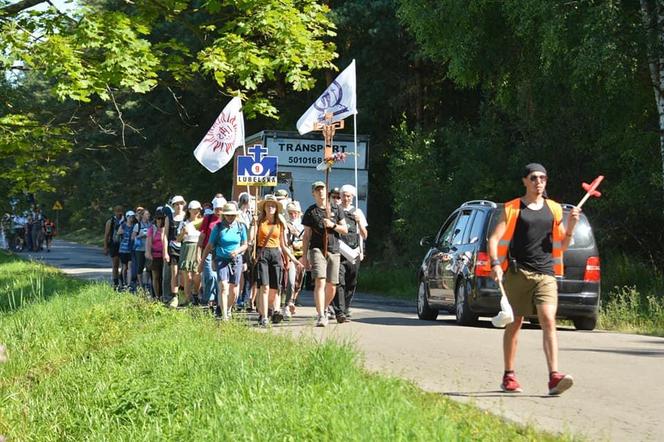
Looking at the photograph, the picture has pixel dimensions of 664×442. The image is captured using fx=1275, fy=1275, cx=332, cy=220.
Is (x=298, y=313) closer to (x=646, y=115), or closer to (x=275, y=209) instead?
(x=275, y=209)

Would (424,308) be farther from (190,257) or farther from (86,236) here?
(86,236)

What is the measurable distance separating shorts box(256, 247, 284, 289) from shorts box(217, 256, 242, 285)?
0.52 meters

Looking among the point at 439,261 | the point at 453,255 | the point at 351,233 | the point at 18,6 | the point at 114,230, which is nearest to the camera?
the point at 351,233

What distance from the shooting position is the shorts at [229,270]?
1705 centimetres

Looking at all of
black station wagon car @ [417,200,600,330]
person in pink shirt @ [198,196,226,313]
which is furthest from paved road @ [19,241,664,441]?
person in pink shirt @ [198,196,226,313]

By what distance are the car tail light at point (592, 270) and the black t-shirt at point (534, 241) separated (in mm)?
6787

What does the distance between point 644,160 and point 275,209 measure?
25.6ft

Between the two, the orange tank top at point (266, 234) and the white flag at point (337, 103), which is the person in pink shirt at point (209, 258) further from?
the white flag at point (337, 103)

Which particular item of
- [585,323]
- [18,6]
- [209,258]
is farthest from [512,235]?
[18,6]

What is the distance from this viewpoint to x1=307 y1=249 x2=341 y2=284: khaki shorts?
16.3 metres

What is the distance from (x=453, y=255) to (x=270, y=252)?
2699 mm

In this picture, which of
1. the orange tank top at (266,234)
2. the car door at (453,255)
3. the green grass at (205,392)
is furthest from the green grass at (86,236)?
the green grass at (205,392)

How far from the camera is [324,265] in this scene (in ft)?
53.6

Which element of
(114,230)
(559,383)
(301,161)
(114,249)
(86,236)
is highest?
(301,161)
